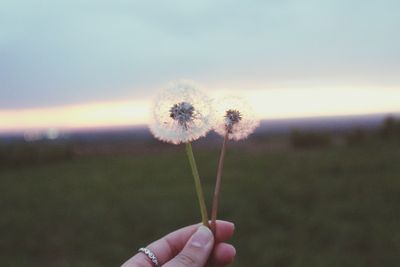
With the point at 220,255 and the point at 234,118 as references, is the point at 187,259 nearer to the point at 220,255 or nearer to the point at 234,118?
the point at 220,255

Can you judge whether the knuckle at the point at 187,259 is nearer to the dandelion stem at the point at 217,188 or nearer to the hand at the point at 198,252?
the hand at the point at 198,252

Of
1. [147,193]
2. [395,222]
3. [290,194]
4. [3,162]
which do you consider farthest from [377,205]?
[3,162]

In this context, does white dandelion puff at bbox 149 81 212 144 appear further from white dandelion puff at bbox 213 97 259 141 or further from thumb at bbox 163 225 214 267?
thumb at bbox 163 225 214 267

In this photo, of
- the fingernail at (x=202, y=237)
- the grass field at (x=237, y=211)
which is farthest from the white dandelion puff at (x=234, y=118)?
the grass field at (x=237, y=211)

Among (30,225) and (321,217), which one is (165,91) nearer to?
(321,217)

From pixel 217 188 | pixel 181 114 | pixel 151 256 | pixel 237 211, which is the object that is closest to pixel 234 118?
pixel 181 114

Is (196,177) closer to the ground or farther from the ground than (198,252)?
farther from the ground

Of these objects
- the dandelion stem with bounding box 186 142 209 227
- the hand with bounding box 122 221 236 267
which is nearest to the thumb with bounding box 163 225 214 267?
the hand with bounding box 122 221 236 267
